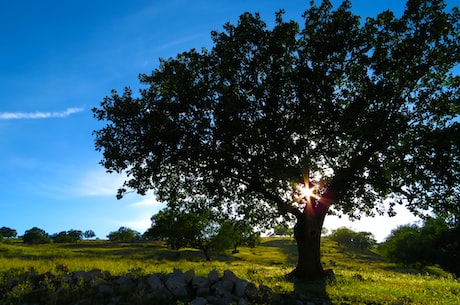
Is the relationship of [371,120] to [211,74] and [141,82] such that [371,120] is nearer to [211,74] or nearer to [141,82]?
[211,74]

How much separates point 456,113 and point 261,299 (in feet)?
52.7

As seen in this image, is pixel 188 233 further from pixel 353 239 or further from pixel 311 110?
pixel 353 239

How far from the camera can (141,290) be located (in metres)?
14.5

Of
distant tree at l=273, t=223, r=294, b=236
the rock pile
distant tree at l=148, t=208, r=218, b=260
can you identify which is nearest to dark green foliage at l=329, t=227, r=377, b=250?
distant tree at l=148, t=208, r=218, b=260

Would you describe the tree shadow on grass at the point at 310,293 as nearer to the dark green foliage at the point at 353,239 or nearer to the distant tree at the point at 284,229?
the distant tree at the point at 284,229

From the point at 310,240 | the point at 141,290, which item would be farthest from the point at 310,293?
the point at 141,290

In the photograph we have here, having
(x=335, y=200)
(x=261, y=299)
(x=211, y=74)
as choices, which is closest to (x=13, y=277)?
(x=261, y=299)

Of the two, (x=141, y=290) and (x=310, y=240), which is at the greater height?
(x=310, y=240)

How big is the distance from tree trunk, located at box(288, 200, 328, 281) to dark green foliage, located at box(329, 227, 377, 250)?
132814mm

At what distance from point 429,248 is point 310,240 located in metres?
49.4

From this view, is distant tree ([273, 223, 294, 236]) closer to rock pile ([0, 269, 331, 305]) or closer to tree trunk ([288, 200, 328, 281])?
tree trunk ([288, 200, 328, 281])

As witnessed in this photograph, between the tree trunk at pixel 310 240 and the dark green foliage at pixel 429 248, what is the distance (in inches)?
1615

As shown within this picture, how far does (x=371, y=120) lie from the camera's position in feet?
68.7

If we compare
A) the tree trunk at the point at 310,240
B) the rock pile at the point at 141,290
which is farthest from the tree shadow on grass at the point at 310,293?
the tree trunk at the point at 310,240
